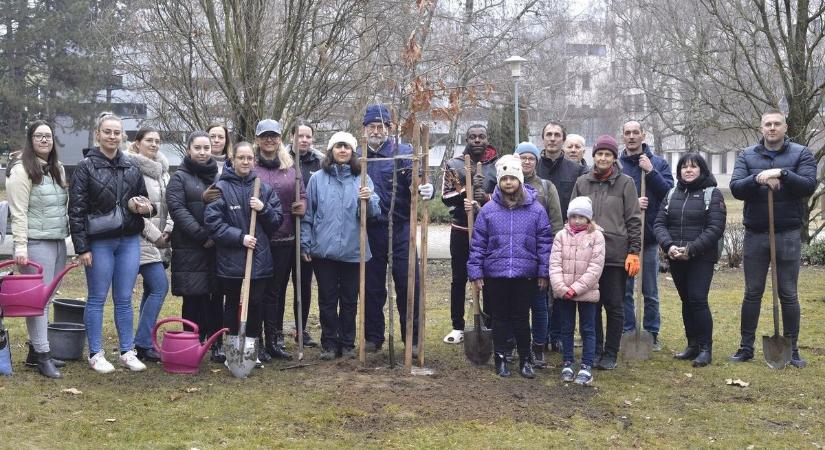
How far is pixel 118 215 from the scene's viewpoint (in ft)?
21.4

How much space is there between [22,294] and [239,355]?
1.57 m

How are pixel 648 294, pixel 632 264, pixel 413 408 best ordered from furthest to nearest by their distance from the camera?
1. pixel 648 294
2. pixel 632 264
3. pixel 413 408

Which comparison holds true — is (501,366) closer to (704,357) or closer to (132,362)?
(704,357)

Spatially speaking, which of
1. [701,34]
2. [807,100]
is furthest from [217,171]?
[701,34]

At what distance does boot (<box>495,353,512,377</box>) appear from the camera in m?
6.75

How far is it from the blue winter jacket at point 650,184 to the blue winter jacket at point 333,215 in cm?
234

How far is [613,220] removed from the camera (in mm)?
6945

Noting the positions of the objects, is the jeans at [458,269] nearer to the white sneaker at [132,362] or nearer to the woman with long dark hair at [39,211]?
the white sneaker at [132,362]

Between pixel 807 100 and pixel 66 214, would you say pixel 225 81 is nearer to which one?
pixel 66 214

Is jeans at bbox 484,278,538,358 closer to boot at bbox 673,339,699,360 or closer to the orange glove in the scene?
the orange glove

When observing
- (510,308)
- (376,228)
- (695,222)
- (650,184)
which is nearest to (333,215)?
(376,228)

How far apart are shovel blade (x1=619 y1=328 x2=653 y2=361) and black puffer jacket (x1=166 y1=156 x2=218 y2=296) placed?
11.4 ft

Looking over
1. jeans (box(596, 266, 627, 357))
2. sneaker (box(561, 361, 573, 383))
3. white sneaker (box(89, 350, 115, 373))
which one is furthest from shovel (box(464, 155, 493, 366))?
Result: white sneaker (box(89, 350, 115, 373))

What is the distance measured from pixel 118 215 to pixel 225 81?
17.0 feet
